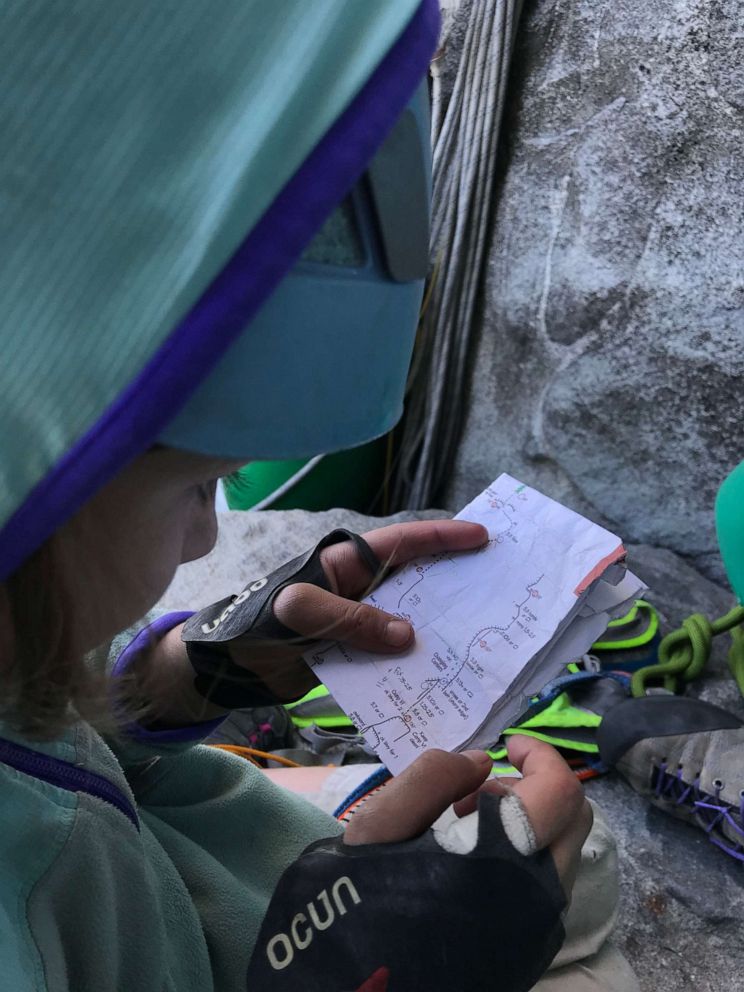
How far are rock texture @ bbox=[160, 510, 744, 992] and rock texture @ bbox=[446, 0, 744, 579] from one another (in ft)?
0.31

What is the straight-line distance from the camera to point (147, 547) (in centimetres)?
42

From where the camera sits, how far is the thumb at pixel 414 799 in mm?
590

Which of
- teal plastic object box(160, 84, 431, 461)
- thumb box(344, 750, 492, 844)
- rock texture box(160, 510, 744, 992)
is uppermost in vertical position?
teal plastic object box(160, 84, 431, 461)

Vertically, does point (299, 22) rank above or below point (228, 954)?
above

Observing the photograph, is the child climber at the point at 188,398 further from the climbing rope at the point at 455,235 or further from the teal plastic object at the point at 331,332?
the climbing rope at the point at 455,235

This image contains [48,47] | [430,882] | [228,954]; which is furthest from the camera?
[228,954]

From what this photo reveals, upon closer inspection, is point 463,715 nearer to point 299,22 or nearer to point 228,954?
point 228,954

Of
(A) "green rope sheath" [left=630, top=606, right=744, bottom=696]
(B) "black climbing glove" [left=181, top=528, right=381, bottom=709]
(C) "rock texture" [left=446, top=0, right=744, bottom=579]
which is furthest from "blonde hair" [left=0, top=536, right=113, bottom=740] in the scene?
(C) "rock texture" [left=446, top=0, right=744, bottom=579]

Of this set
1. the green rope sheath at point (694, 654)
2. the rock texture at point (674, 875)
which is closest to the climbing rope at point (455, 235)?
the rock texture at point (674, 875)

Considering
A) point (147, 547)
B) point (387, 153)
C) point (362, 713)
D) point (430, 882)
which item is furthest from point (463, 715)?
point (387, 153)

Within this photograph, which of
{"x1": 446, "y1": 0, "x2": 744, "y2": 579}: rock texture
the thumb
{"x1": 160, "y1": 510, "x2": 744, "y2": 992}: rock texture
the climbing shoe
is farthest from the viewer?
{"x1": 446, "y1": 0, "x2": 744, "y2": 579}: rock texture

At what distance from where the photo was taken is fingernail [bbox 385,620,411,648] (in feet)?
2.54

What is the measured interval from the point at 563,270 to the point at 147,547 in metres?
1.31

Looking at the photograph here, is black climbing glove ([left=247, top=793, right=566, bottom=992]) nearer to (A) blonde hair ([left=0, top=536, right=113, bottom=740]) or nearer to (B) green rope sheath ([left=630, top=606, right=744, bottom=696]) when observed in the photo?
(A) blonde hair ([left=0, top=536, right=113, bottom=740])
